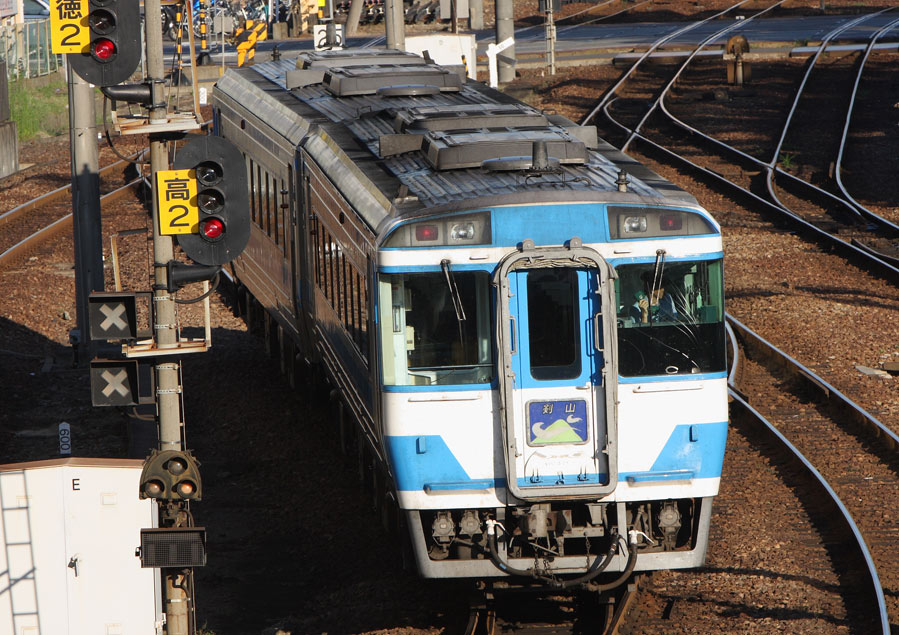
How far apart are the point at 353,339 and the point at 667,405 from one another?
8.32 feet

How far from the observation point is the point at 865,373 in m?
14.3

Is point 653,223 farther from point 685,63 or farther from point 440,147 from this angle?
point 685,63

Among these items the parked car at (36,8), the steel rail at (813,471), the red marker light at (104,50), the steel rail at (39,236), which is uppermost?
the parked car at (36,8)

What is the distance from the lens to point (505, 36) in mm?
32750

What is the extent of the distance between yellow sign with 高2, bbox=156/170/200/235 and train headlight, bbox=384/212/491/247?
1.31 metres

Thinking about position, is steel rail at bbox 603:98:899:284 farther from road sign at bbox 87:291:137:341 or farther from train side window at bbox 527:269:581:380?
road sign at bbox 87:291:137:341

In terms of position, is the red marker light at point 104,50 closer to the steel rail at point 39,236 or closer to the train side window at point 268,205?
the train side window at point 268,205

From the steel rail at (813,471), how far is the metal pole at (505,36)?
17.5m

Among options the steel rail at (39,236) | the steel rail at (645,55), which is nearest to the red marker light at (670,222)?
the steel rail at (39,236)

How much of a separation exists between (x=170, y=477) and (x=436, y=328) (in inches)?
72.6

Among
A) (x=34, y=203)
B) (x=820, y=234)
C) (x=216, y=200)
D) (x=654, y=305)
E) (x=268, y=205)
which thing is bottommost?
(x=820, y=234)

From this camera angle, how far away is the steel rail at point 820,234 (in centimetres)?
1746

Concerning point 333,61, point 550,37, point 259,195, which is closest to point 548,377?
point 259,195

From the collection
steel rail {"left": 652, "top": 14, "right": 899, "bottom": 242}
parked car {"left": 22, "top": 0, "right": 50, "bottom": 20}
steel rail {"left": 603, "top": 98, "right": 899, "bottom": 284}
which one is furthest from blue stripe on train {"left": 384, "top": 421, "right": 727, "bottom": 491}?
parked car {"left": 22, "top": 0, "right": 50, "bottom": 20}
